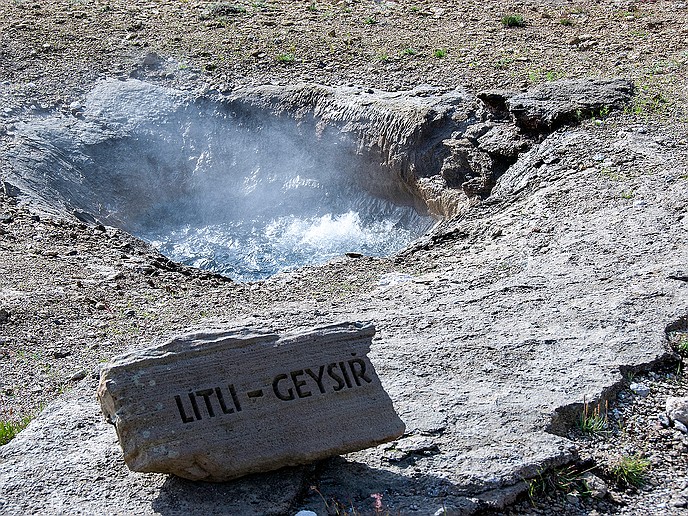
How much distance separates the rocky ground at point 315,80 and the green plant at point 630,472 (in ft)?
0.12

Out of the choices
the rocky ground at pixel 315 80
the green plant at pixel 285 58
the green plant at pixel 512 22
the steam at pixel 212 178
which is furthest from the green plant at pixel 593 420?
the green plant at pixel 512 22

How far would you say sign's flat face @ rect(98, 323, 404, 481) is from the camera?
2979mm

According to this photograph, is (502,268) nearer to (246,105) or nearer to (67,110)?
(246,105)

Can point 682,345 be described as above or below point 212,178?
below

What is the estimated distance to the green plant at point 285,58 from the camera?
32.2 ft

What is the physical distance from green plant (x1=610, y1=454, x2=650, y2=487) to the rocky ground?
0.04m

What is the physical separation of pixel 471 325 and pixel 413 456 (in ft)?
4.60

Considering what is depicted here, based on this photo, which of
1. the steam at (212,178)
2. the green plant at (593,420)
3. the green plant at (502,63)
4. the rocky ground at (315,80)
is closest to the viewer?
the green plant at (593,420)

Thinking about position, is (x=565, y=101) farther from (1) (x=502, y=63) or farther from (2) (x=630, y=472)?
(2) (x=630, y=472)

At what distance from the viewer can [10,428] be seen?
13.0ft

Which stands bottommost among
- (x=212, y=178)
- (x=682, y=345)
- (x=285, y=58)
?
(x=682, y=345)

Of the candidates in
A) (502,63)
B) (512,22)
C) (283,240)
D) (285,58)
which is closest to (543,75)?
(502,63)

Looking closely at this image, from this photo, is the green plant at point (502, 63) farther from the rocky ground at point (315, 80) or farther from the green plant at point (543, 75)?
the green plant at point (543, 75)

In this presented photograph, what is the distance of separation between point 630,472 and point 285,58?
7577 mm
